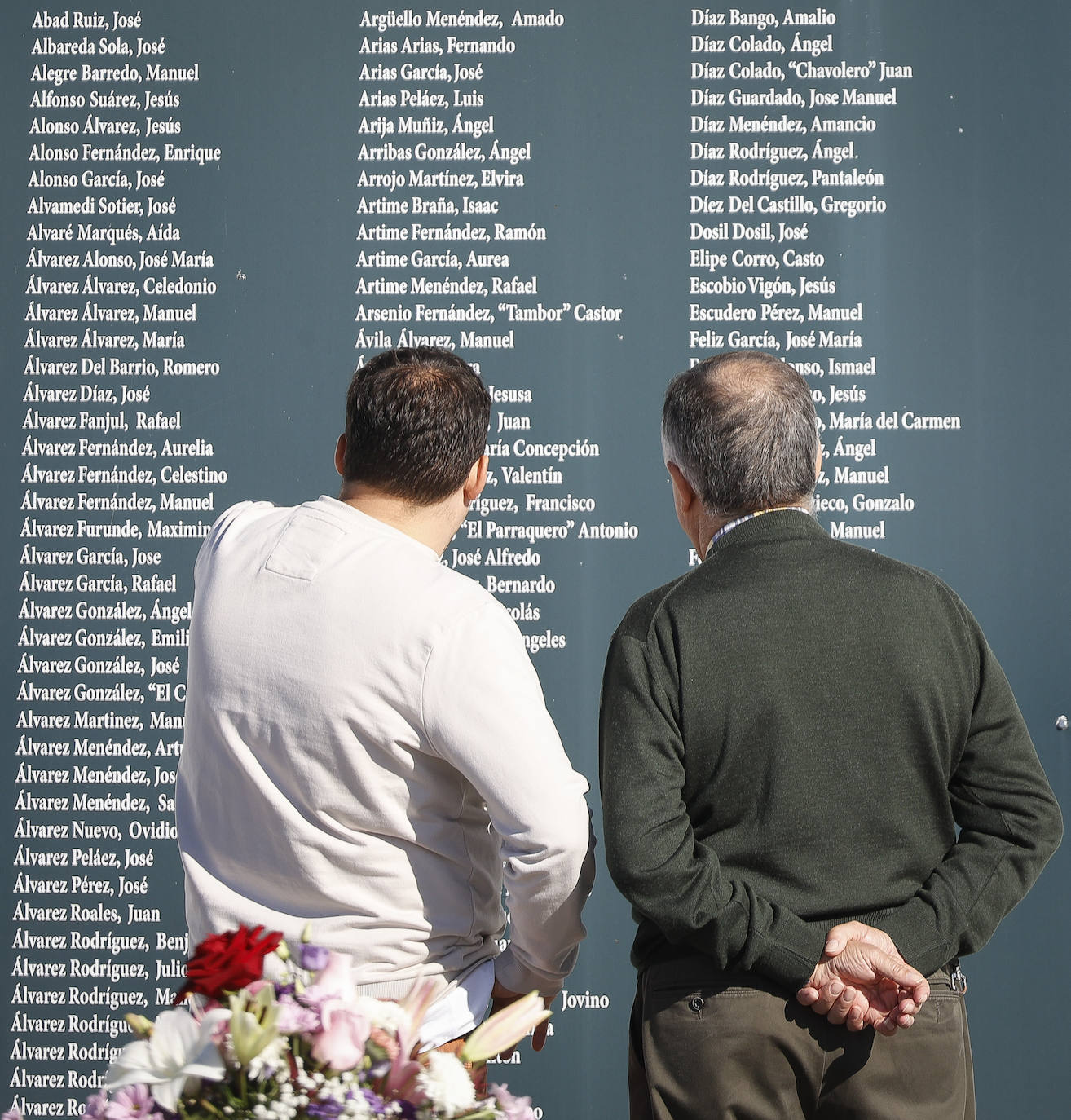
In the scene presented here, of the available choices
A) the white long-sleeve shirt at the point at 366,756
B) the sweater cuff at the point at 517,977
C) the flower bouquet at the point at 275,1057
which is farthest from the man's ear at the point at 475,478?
the flower bouquet at the point at 275,1057

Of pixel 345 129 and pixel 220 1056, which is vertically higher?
pixel 345 129

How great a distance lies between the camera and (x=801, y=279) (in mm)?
2465

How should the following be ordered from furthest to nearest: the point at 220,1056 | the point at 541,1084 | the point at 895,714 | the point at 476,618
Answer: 1. the point at 541,1084
2. the point at 895,714
3. the point at 476,618
4. the point at 220,1056

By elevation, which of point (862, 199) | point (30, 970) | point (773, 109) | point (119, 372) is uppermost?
point (773, 109)

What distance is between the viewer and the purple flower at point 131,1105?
0.86 meters

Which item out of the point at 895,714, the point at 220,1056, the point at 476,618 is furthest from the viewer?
the point at 895,714

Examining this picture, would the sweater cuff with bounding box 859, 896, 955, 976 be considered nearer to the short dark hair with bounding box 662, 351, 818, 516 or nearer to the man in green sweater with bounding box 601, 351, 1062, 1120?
the man in green sweater with bounding box 601, 351, 1062, 1120

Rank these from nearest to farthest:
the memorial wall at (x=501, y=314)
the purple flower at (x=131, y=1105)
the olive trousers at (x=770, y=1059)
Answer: the purple flower at (x=131, y=1105) → the olive trousers at (x=770, y=1059) → the memorial wall at (x=501, y=314)

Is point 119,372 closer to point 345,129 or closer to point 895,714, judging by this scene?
point 345,129

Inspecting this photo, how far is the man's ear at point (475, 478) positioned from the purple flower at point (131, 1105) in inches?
33.0

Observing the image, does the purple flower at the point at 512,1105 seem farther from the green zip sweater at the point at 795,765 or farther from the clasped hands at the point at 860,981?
the clasped hands at the point at 860,981

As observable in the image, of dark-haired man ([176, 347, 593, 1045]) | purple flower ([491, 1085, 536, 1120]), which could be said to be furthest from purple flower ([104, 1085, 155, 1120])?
dark-haired man ([176, 347, 593, 1045])

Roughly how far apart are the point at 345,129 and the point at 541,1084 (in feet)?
6.99

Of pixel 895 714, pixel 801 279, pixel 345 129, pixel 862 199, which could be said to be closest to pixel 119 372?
pixel 345 129
